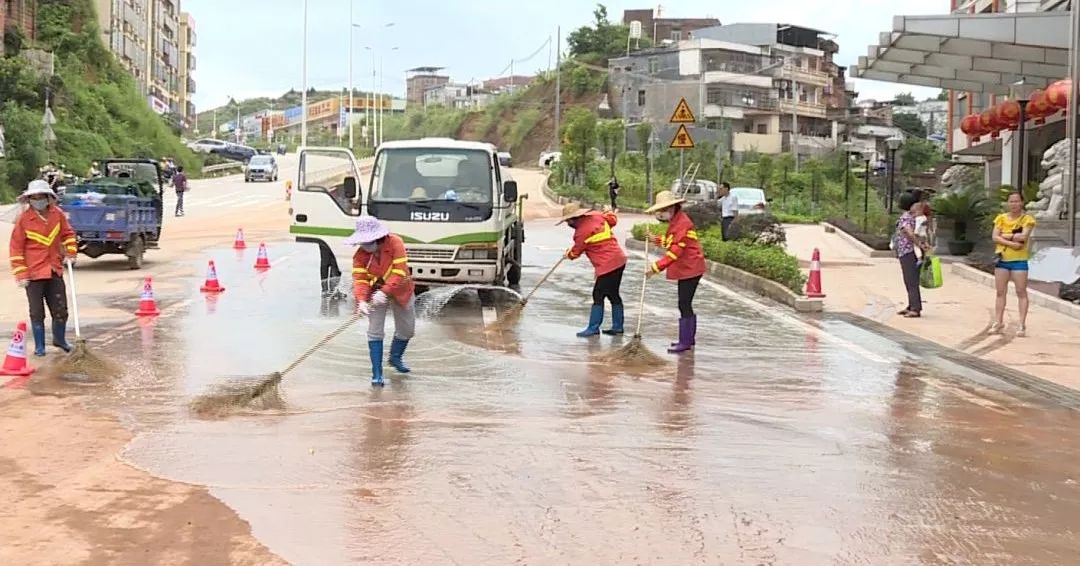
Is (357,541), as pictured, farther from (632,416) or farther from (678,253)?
(678,253)

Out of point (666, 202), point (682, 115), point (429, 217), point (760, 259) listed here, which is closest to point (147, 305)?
point (429, 217)

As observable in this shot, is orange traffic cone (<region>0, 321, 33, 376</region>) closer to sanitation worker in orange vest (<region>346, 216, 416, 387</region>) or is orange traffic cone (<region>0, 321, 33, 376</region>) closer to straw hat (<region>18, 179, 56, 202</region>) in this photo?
straw hat (<region>18, 179, 56, 202</region>)

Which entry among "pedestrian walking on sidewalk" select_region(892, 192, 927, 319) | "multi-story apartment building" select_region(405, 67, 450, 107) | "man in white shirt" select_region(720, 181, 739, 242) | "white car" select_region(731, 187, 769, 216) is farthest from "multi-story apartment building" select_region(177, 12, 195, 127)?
"pedestrian walking on sidewalk" select_region(892, 192, 927, 319)

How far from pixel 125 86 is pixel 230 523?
219 feet

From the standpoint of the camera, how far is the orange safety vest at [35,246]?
10164 millimetres

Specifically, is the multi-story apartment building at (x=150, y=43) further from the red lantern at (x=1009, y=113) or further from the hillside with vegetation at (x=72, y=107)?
the red lantern at (x=1009, y=113)

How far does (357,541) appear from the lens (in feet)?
16.8

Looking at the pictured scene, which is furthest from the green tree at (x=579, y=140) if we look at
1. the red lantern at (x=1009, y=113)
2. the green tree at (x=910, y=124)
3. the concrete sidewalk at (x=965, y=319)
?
the green tree at (x=910, y=124)

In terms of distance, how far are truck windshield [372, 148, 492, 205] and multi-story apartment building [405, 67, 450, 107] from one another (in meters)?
135

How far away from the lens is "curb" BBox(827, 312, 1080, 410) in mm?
9402

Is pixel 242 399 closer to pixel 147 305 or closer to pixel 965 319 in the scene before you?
pixel 147 305

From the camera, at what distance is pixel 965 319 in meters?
14.3

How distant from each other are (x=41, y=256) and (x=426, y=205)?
17.0 feet

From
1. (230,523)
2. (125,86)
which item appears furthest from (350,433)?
(125,86)
